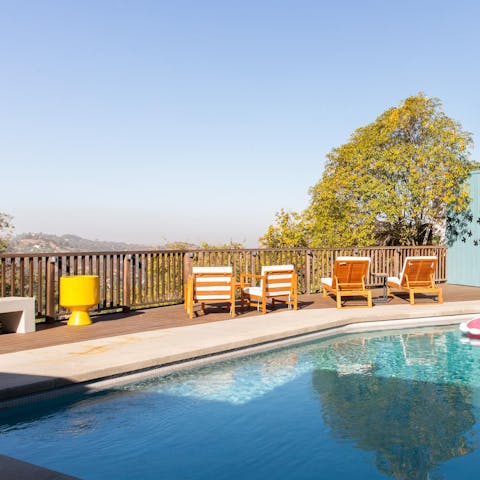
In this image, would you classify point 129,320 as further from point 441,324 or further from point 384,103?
point 384,103

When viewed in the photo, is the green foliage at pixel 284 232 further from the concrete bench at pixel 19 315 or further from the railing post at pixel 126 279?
the concrete bench at pixel 19 315

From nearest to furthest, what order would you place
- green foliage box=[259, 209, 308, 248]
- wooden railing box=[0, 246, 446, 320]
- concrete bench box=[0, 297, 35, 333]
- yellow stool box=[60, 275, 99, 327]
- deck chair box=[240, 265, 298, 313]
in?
concrete bench box=[0, 297, 35, 333], yellow stool box=[60, 275, 99, 327], wooden railing box=[0, 246, 446, 320], deck chair box=[240, 265, 298, 313], green foliage box=[259, 209, 308, 248]

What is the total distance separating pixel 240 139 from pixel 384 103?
6206 millimetres

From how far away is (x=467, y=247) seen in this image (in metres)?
14.8

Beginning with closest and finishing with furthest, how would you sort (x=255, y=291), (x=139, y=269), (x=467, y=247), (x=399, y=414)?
(x=399, y=414), (x=255, y=291), (x=139, y=269), (x=467, y=247)

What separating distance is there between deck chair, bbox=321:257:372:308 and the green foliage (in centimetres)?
803

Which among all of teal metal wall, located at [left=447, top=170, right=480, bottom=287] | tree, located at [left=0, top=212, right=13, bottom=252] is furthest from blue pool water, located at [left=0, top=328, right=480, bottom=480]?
tree, located at [left=0, top=212, right=13, bottom=252]

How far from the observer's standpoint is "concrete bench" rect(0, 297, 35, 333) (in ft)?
23.6

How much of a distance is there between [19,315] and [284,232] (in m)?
11.6

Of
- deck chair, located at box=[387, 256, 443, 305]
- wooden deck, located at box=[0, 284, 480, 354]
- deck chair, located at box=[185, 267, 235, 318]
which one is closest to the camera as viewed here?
wooden deck, located at box=[0, 284, 480, 354]

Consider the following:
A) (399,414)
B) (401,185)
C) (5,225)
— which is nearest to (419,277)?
(399,414)

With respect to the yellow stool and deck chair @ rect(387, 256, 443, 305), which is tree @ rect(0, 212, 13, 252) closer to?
the yellow stool

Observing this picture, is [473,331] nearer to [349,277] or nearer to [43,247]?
[349,277]

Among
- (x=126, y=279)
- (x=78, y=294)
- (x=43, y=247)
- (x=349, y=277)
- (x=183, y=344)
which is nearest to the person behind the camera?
(x=183, y=344)
